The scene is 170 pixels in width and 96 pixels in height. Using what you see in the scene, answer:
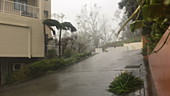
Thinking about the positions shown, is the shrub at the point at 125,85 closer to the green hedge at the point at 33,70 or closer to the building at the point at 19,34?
the green hedge at the point at 33,70

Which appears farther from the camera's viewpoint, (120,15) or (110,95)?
(120,15)

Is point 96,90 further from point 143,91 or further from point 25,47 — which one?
point 25,47

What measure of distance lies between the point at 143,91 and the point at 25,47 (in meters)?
11.1

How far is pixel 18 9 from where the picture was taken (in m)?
17.5

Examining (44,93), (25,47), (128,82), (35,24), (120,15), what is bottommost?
(44,93)

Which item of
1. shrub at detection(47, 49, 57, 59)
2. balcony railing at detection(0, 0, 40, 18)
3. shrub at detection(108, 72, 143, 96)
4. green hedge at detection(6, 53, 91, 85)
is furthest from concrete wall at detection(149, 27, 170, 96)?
shrub at detection(47, 49, 57, 59)

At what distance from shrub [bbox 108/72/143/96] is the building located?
366 inches

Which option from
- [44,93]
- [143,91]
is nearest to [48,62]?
[44,93]

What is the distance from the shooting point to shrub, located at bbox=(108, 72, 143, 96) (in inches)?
320

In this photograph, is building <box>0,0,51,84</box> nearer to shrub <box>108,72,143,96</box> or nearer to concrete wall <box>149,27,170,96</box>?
shrub <box>108,72,143,96</box>

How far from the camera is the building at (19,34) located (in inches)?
608

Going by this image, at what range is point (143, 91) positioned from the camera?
25.1 feet

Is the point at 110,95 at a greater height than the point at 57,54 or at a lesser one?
lesser

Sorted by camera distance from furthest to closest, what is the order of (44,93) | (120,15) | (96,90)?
(120,15) < (44,93) < (96,90)
